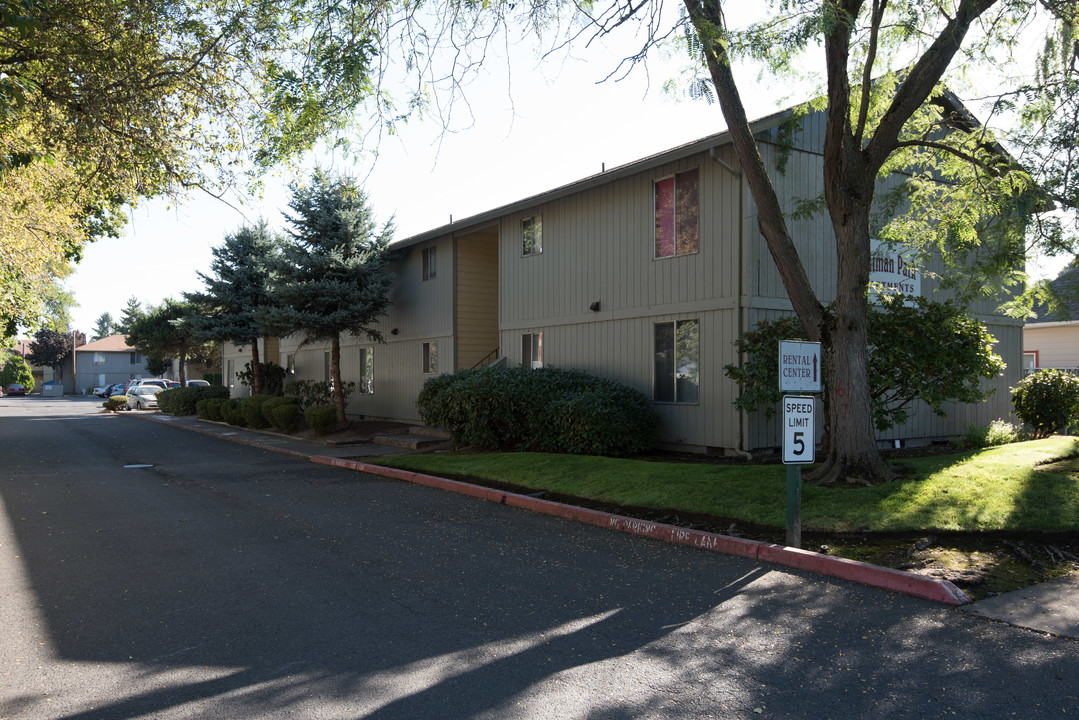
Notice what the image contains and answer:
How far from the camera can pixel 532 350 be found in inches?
741

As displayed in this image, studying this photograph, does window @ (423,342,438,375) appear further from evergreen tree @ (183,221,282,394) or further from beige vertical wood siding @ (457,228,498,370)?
evergreen tree @ (183,221,282,394)

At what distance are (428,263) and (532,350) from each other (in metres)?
5.86

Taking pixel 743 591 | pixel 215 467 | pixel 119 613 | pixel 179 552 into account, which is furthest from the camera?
pixel 215 467

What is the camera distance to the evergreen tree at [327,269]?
A: 21.0 metres

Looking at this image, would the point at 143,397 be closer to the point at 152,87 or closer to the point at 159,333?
the point at 159,333

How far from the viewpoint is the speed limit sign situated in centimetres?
713

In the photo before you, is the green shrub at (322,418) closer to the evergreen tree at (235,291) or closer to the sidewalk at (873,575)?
the evergreen tree at (235,291)

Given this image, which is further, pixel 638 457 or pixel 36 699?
pixel 638 457

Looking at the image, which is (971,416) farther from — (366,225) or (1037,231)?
(366,225)

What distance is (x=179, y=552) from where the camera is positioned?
25.5 ft

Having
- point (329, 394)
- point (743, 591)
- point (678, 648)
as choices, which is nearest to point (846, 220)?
point (743, 591)

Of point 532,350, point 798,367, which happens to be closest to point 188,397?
point 532,350

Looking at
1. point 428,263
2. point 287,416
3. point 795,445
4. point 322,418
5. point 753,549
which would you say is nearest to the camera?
point 795,445

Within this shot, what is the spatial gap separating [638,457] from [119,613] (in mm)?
9756
